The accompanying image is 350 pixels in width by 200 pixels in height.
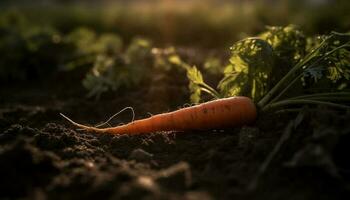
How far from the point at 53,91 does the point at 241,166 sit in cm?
462

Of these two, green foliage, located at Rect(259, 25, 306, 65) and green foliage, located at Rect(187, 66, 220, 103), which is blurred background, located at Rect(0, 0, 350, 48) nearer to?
green foliage, located at Rect(259, 25, 306, 65)

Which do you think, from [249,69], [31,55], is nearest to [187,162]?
[249,69]

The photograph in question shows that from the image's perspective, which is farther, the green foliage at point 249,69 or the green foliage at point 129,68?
the green foliage at point 129,68

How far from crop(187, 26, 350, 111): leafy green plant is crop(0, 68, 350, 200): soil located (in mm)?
266

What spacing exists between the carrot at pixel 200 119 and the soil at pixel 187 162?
0.08 meters

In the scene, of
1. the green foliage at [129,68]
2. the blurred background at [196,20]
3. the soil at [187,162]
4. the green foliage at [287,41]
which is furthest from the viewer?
the blurred background at [196,20]

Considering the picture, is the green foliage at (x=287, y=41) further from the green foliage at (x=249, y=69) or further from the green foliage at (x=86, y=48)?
the green foliage at (x=86, y=48)

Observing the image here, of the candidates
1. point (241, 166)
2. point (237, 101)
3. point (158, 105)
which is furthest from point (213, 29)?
point (241, 166)

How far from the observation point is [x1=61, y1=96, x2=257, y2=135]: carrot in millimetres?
4910

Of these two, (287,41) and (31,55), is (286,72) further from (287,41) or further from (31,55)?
(31,55)

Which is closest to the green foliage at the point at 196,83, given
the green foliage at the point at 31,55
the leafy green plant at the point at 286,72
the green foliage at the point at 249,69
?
the leafy green plant at the point at 286,72

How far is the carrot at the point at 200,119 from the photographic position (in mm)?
4910

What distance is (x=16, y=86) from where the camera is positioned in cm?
848

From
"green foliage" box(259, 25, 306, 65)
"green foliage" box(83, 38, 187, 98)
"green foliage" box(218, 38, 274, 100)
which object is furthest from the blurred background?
"green foliage" box(218, 38, 274, 100)
